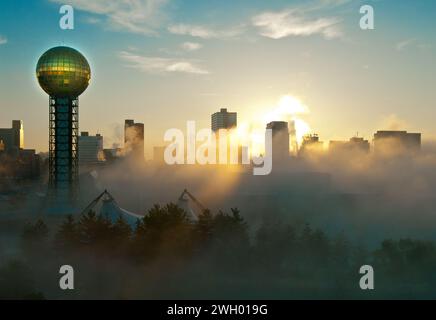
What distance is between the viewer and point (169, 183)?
19288 centimetres

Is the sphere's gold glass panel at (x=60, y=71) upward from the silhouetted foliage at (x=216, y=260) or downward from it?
upward

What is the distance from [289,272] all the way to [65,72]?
6542 centimetres

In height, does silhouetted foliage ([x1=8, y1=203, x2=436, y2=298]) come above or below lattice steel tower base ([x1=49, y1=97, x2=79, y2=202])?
below

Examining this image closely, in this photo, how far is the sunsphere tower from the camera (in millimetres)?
103562

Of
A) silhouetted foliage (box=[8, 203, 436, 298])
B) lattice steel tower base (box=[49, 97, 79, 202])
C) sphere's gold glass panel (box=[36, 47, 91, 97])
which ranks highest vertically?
sphere's gold glass panel (box=[36, 47, 91, 97])

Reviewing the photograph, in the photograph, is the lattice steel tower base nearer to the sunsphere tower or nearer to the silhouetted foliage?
the sunsphere tower

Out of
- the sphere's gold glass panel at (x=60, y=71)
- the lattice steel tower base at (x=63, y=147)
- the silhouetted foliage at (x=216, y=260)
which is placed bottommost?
the silhouetted foliage at (x=216, y=260)

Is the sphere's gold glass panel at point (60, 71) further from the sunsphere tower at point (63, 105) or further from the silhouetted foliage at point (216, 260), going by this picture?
the silhouetted foliage at point (216, 260)

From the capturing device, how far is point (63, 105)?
10581cm

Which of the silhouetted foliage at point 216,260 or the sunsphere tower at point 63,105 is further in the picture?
the sunsphere tower at point 63,105

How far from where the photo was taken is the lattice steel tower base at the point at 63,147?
106 metres

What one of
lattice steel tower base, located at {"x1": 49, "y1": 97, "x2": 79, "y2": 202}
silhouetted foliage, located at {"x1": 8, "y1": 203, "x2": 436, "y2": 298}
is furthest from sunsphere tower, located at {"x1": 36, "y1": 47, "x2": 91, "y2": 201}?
silhouetted foliage, located at {"x1": 8, "y1": 203, "x2": 436, "y2": 298}

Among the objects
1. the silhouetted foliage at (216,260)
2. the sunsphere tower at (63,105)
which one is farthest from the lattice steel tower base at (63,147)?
the silhouetted foliage at (216,260)
